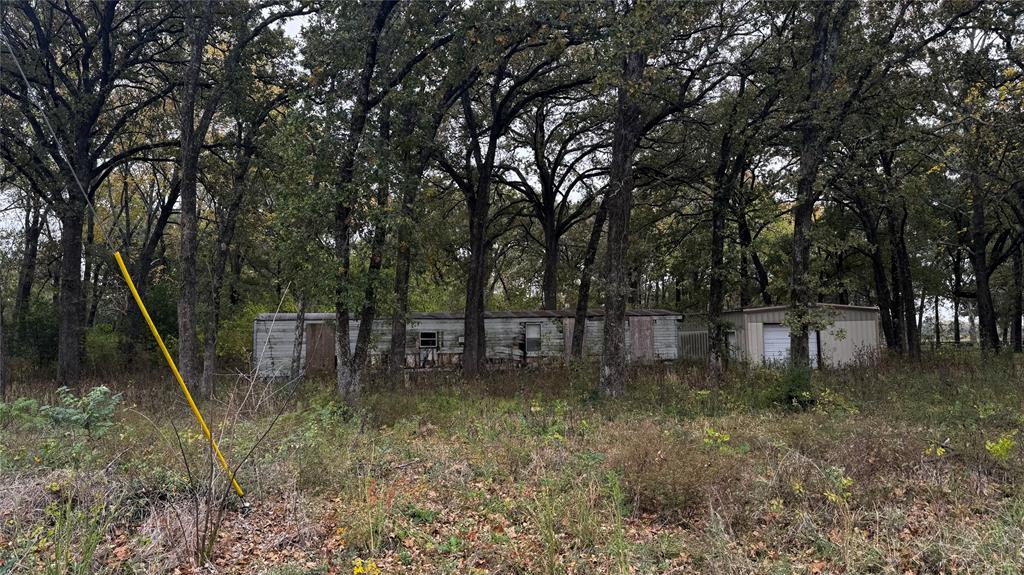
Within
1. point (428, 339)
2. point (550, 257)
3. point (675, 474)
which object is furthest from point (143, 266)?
point (675, 474)

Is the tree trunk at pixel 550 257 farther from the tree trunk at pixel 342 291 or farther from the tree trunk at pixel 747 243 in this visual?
the tree trunk at pixel 342 291

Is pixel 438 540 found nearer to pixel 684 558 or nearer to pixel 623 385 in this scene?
pixel 684 558

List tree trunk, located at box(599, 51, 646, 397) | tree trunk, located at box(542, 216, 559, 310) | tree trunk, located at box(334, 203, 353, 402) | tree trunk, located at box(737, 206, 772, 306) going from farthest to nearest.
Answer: tree trunk, located at box(542, 216, 559, 310) → tree trunk, located at box(737, 206, 772, 306) → tree trunk, located at box(599, 51, 646, 397) → tree trunk, located at box(334, 203, 353, 402)

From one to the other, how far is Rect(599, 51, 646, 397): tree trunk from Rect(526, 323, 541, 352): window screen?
1007 centimetres

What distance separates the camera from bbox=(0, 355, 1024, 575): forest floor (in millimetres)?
3957

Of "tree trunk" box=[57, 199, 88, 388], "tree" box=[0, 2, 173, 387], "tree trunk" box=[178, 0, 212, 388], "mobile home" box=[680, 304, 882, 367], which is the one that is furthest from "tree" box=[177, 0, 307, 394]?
"mobile home" box=[680, 304, 882, 367]

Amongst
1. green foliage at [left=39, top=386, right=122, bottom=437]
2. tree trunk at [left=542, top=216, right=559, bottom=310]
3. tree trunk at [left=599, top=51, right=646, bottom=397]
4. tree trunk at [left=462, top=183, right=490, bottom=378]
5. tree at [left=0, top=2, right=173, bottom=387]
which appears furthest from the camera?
tree trunk at [left=542, top=216, right=559, bottom=310]

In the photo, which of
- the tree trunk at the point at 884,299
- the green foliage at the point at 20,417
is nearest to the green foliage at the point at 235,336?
the green foliage at the point at 20,417

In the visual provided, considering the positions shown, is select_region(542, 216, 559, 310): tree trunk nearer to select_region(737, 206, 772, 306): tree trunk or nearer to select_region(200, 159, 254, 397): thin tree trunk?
select_region(737, 206, 772, 306): tree trunk

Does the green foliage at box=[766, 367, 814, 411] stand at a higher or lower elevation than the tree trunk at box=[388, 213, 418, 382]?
lower

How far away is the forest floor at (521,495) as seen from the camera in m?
3.96

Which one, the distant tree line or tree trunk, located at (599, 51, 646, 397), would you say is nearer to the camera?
the distant tree line

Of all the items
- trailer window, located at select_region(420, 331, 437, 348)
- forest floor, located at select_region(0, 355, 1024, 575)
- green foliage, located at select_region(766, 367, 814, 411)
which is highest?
trailer window, located at select_region(420, 331, 437, 348)

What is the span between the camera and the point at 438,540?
4406 millimetres
